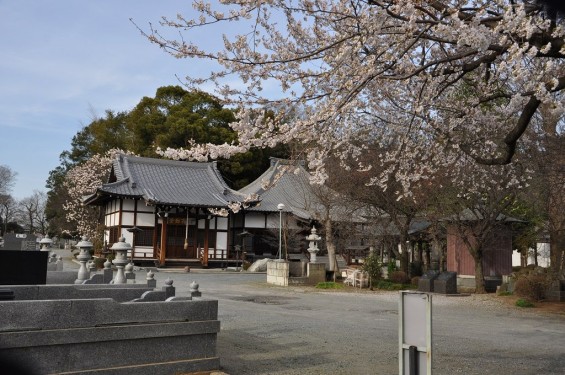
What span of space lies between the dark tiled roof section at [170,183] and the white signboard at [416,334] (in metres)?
29.3

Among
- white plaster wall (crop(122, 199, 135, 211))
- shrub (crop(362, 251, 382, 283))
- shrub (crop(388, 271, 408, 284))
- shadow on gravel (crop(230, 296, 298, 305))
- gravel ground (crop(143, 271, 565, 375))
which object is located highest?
white plaster wall (crop(122, 199, 135, 211))

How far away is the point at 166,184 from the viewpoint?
1442 inches

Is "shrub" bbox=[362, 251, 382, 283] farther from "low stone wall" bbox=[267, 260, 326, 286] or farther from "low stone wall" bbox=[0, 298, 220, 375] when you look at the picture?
"low stone wall" bbox=[0, 298, 220, 375]

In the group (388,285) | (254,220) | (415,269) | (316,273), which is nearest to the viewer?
(388,285)

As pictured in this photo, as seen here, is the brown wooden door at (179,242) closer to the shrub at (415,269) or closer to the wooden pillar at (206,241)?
the wooden pillar at (206,241)

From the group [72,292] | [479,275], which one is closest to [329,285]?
[479,275]

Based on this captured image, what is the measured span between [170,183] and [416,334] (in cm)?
3418

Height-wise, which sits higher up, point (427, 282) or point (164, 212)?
point (164, 212)

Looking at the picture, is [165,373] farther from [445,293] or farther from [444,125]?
[445,293]

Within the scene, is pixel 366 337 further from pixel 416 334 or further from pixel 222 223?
pixel 222 223

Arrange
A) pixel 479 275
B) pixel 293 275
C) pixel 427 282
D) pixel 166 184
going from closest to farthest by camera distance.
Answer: pixel 427 282, pixel 479 275, pixel 293 275, pixel 166 184

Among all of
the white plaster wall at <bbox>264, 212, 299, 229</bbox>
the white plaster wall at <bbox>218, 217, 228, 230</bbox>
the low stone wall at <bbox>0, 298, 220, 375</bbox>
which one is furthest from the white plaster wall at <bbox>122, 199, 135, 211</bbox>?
the low stone wall at <bbox>0, 298, 220, 375</bbox>

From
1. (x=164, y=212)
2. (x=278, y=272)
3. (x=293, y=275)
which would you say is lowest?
(x=293, y=275)

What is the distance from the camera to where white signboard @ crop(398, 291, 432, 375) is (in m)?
3.91
